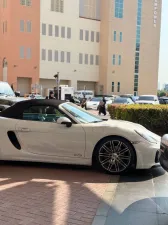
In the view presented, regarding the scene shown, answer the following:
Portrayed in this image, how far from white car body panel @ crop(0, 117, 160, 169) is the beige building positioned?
54511 millimetres

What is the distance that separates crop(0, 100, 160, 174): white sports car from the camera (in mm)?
5922

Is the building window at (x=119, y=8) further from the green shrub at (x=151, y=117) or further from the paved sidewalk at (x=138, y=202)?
the paved sidewalk at (x=138, y=202)

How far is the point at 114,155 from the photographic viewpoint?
235 inches

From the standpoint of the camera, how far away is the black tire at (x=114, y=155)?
592cm

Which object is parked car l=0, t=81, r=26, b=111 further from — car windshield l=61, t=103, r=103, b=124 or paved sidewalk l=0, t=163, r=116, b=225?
paved sidewalk l=0, t=163, r=116, b=225

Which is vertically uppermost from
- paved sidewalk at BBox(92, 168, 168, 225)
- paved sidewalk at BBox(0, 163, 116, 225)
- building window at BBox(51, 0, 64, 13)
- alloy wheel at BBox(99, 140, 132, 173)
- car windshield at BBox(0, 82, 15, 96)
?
building window at BBox(51, 0, 64, 13)

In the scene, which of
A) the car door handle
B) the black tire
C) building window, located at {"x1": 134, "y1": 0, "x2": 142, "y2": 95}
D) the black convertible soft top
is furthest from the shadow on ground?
building window, located at {"x1": 134, "y1": 0, "x2": 142, "y2": 95}

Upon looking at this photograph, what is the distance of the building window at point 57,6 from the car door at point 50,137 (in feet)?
189

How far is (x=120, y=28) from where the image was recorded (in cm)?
6681

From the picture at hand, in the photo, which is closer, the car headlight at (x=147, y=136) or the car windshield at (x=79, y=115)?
the car headlight at (x=147, y=136)

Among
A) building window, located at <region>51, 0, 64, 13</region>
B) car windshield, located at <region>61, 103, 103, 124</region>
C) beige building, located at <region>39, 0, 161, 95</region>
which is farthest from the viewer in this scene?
beige building, located at <region>39, 0, 161, 95</region>

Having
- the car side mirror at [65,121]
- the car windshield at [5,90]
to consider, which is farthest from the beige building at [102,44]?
the car side mirror at [65,121]

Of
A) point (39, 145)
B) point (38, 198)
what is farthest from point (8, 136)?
point (38, 198)

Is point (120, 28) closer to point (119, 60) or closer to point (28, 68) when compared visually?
point (119, 60)
